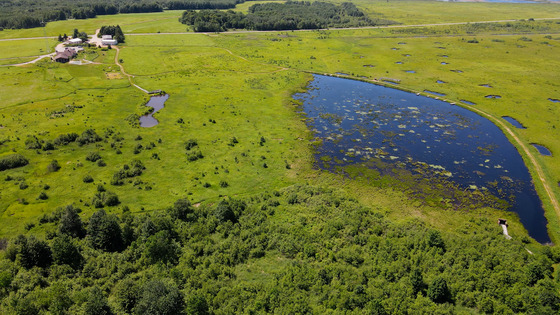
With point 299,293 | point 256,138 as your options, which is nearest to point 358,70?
point 256,138

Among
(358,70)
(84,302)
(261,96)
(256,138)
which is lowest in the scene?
(84,302)

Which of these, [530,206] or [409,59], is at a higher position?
[409,59]

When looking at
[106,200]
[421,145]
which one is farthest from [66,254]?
[421,145]

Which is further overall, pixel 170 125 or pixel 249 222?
pixel 170 125

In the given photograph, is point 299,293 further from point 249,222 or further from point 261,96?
point 261,96

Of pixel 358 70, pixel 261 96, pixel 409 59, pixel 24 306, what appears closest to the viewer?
pixel 24 306

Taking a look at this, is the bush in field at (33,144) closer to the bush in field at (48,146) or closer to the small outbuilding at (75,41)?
the bush in field at (48,146)

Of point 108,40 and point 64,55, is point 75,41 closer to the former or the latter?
point 108,40
